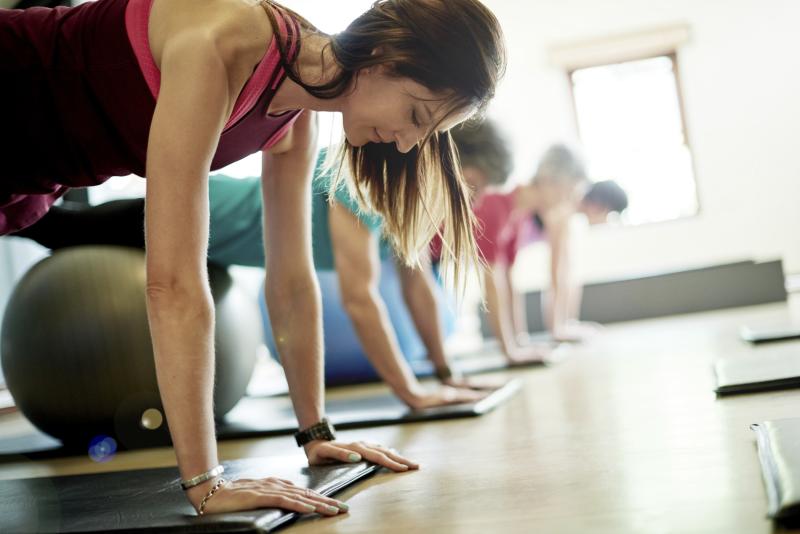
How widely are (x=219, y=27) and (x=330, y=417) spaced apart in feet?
4.06

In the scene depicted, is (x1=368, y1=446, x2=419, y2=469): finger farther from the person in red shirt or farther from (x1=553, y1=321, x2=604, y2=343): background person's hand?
(x1=553, y1=321, x2=604, y2=343): background person's hand

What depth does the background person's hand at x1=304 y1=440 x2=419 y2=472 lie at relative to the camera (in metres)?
1.46

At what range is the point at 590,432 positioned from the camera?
1.62 meters

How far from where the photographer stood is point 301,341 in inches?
61.7

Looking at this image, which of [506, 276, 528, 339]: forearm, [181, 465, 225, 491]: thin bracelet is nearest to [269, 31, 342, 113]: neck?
[181, 465, 225, 491]: thin bracelet

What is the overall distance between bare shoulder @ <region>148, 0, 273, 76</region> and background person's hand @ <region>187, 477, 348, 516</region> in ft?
1.84

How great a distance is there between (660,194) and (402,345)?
4.29m

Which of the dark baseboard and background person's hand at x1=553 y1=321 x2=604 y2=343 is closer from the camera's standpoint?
background person's hand at x1=553 y1=321 x2=604 y2=343

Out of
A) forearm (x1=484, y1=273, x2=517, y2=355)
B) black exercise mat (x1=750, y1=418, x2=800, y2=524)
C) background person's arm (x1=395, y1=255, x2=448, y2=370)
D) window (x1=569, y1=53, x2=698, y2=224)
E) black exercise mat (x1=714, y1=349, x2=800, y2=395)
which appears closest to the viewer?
black exercise mat (x1=750, y1=418, x2=800, y2=524)

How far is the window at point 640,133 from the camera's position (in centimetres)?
689

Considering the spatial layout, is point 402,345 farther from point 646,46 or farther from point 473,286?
point 646,46

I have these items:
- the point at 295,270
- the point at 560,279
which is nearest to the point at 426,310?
the point at 295,270

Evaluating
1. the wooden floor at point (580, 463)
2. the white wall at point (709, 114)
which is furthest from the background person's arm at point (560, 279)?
the white wall at point (709, 114)

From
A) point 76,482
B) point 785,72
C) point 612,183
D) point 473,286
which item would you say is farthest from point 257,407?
point 785,72
